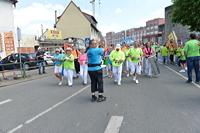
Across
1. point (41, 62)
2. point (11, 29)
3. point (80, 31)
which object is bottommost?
point (41, 62)

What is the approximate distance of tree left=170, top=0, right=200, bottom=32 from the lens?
51.2 ft

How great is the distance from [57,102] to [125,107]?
221 cm

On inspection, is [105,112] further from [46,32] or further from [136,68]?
[46,32]

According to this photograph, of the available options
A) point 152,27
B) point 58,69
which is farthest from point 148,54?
point 152,27

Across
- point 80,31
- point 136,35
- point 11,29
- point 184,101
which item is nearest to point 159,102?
point 184,101

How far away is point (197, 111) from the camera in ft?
13.4

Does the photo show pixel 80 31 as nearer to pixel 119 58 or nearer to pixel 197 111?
pixel 119 58

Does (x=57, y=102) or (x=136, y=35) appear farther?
(x=136, y=35)

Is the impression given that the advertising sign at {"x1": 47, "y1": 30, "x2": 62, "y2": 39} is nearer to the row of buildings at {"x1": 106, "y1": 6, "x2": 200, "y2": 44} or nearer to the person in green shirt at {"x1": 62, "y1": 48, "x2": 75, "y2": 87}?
the row of buildings at {"x1": 106, "y1": 6, "x2": 200, "y2": 44}

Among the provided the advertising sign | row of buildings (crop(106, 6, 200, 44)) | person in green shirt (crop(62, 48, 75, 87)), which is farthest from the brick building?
person in green shirt (crop(62, 48, 75, 87))

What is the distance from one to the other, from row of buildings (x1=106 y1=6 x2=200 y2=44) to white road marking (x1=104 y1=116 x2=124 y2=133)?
3376 centimetres

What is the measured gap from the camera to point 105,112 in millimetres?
4258

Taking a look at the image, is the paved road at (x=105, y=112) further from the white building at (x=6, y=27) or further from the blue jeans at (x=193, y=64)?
the white building at (x=6, y=27)

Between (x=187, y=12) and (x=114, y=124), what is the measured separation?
17.3 m
